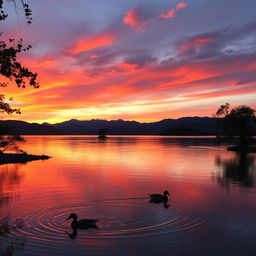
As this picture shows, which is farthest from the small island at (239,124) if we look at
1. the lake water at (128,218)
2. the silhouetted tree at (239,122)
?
the lake water at (128,218)

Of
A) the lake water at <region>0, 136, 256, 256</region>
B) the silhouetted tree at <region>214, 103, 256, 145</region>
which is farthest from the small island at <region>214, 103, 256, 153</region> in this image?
the lake water at <region>0, 136, 256, 256</region>

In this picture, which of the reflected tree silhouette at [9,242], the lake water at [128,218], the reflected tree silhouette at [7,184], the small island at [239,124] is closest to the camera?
the reflected tree silhouette at [9,242]

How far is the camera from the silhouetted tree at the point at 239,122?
99.1 m

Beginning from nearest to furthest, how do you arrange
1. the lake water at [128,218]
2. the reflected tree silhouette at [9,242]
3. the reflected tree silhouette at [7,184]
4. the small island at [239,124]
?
the reflected tree silhouette at [9,242], the lake water at [128,218], the reflected tree silhouette at [7,184], the small island at [239,124]

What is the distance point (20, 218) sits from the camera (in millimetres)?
19828

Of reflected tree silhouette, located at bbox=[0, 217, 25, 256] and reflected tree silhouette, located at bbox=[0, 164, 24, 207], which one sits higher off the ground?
reflected tree silhouette, located at bbox=[0, 217, 25, 256]

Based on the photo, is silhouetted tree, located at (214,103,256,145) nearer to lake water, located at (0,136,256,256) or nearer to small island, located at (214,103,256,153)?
small island, located at (214,103,256,153)

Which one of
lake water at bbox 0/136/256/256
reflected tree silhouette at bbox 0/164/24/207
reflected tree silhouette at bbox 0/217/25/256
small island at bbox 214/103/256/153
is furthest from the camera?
small island at bbox 214/103/256/153

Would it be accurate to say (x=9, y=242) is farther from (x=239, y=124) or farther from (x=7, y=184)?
(x=239, y=124)

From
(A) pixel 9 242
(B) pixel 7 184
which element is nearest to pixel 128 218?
(A) pixel 9 242

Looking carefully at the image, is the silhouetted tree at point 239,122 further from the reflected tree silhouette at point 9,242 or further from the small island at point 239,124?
the reflected tree silhouette at point 9,242

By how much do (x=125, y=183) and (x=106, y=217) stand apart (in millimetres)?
15422

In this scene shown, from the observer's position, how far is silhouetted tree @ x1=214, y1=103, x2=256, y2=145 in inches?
3900

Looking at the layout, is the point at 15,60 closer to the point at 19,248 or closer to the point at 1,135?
the point at 19,248
